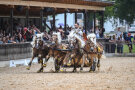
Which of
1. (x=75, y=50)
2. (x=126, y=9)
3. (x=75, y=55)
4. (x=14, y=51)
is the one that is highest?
(x=126, y=9)

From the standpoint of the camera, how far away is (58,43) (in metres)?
19.0

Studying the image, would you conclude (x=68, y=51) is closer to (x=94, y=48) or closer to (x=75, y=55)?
(x=75, y=55)

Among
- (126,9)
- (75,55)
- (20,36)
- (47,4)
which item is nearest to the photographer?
(75,55)

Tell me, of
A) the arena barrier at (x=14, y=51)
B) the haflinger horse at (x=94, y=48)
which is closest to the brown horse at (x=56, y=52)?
the haflinger horse at (x=94, y=48)

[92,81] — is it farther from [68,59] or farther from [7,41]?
[7,41]

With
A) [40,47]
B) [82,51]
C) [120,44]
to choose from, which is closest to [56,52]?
[40,47]

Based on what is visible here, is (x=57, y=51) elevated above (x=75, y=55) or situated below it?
above

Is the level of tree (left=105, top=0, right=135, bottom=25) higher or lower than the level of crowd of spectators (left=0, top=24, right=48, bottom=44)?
higher

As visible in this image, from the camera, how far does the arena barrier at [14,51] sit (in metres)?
23.4

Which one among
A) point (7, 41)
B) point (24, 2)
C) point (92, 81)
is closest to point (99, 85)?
point (92, 81)

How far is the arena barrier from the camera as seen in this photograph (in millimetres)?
23366

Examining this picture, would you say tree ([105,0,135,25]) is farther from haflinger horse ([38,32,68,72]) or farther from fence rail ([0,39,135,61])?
haflinger horse ([38,32,68,72])

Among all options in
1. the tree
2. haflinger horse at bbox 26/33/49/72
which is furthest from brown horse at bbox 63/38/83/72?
the tree

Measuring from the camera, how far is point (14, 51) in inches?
958
